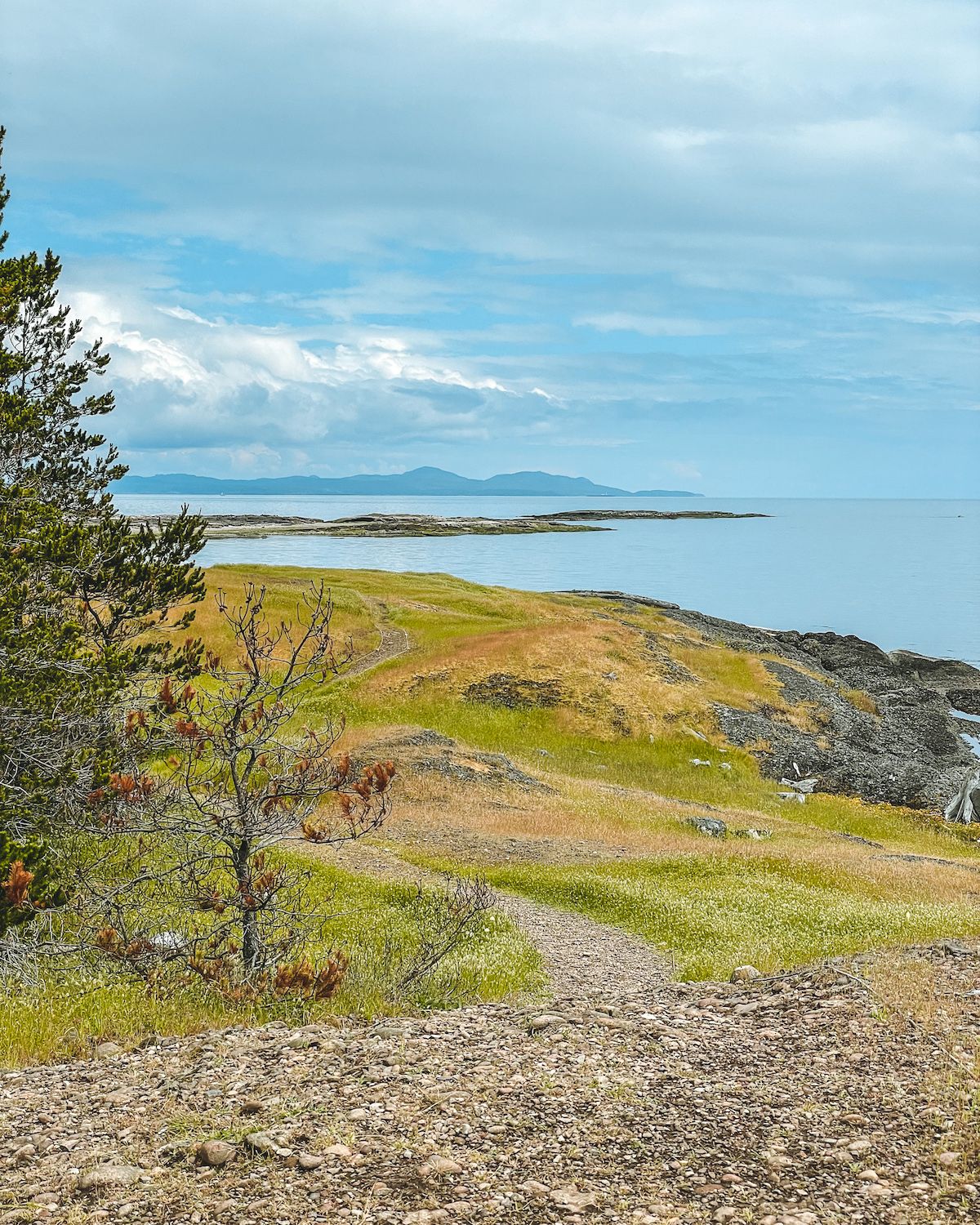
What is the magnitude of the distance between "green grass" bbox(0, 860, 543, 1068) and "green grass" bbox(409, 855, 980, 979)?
406 centimetres

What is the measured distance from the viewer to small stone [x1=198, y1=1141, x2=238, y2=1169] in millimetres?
8500

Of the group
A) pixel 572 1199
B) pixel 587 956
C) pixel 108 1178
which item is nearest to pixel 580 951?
pixel 587 956

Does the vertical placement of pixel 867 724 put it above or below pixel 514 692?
below

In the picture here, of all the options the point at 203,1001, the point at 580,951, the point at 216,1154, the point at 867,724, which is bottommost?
the point at 580,951

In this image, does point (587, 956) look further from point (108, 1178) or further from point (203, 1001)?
point (108, 1178)

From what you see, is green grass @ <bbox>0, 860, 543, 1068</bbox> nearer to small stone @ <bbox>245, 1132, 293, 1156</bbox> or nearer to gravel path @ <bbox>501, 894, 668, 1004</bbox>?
gravel path @ <bbox>501, 894, 668, 1004</bbox>

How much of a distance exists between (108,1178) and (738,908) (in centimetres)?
1862

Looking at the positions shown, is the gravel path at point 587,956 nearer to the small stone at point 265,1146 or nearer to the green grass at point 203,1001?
the green grass at point 203,1001

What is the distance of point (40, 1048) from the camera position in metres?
11.4

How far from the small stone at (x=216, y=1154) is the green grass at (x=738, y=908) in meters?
10.8

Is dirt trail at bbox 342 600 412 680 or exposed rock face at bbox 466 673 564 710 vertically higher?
dirt trail at bbox 342 600 412 680

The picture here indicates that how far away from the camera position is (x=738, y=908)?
24.1 metres

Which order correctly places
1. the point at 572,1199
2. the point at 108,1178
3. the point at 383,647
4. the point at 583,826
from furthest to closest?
the point at 383,647
the point at 583,826
the point at 108,1178
the point at 572,1199

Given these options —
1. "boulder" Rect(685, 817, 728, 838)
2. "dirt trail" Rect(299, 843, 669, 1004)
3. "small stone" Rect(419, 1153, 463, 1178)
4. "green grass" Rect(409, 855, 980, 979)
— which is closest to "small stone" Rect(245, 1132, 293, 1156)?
"small stone" Rect(419, 1153, 463, 1178)
